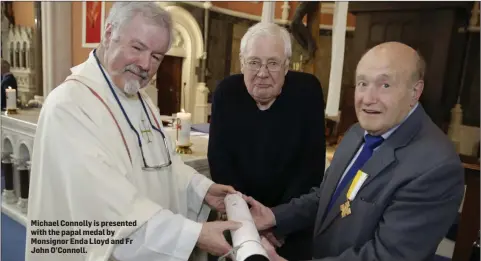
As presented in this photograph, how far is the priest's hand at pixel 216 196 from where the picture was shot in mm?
1774

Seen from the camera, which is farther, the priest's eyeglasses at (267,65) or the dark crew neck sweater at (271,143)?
the dark crew neck sweater at (271,143)

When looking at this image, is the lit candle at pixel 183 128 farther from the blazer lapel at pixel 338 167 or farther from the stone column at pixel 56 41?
the stone column at pixel 56 41

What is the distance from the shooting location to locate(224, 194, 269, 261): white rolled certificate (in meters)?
1.15

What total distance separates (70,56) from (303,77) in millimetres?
5709

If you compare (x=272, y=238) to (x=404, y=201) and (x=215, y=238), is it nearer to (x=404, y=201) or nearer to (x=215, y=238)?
(x=215, y=238)

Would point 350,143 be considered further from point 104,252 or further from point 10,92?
point 10,92

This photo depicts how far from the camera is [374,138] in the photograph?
4.74 feet

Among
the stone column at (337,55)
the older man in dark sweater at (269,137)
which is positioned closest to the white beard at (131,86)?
the older man in dark sweater at (269,137)

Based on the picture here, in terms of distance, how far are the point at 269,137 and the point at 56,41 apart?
5.72m

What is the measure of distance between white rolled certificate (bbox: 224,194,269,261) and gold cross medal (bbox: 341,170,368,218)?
360 mm

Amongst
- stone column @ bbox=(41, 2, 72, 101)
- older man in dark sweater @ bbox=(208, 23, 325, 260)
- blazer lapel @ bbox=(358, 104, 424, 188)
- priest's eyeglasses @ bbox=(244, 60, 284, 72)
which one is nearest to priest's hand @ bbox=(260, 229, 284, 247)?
older man in dark sweater @ bbox=(208, 23, 325, 260)

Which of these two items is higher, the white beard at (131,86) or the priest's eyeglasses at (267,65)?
the priest's eyeglasses at (267,65)

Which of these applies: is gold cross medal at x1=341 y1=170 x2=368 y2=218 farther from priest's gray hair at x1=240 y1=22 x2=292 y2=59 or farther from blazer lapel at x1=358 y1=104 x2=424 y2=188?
priest's gray hair at x1=240 y1=22 x2=292 y2=59

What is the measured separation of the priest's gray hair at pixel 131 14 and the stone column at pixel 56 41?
552cm
